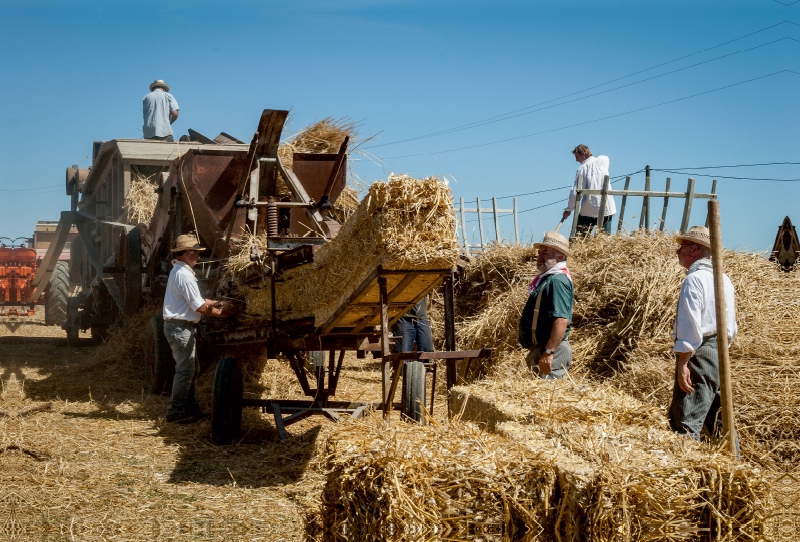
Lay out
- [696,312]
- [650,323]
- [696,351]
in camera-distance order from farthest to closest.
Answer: [650,323]
[696,351]
[696,312]

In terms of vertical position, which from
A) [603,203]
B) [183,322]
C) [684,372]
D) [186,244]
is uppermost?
[603,203]

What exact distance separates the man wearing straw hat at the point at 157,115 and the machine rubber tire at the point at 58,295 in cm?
370

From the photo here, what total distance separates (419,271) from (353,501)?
2.07 m

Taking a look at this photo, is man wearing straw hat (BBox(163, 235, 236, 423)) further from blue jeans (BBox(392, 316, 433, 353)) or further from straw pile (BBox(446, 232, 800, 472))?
straw pile (BBox(446, 232, 800, 472))

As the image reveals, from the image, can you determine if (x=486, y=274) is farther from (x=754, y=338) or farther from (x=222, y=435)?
(x=222, y=435)

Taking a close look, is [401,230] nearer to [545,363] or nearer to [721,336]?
[545,363]

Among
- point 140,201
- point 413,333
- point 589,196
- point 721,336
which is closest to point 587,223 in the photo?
point 589,196

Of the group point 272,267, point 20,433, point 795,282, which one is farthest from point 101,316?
point 795,282

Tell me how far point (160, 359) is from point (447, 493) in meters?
6.27

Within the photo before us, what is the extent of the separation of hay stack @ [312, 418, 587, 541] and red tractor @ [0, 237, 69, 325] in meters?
12.9

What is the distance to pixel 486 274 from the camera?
458 inches

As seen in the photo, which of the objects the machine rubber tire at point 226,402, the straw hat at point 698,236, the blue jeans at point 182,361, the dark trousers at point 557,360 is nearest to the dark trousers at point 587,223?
the dark trousers at point 557,360

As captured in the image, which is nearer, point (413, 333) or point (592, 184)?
point (413, 333)

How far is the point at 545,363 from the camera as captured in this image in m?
5.72
